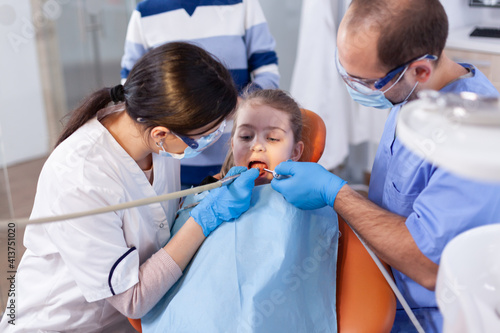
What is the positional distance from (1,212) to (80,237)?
1942 millimetres

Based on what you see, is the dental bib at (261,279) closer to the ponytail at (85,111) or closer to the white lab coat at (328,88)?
the ponytail at (85,111)

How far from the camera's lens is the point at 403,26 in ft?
3.63

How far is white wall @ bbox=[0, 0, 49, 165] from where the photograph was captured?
3.40 meters

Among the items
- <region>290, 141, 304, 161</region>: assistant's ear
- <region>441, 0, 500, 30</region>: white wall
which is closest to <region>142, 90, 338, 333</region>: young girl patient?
<region>290, 141, 304, 161</region>: assistant's ear

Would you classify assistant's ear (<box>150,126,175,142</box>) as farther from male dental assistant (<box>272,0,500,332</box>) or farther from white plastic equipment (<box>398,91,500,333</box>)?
white plastic equipment (<box>398,91,500,333</box>)

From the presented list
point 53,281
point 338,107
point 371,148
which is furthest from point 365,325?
point 371,148

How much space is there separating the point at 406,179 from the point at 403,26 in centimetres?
40

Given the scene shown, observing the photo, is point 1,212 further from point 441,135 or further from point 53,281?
point 441,135

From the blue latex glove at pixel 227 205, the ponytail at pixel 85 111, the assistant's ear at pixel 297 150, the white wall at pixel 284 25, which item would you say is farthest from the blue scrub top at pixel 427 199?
the white wall at pixel 284 25

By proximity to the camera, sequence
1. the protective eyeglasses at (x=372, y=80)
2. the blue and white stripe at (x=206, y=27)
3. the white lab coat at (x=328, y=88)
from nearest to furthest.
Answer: the protective eyeglasses at (x=372, y=80) → the blue and white stripe at (x=206, y=27) → the white lab coat at (x=328, y=88)

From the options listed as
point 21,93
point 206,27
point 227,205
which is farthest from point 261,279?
point 21,93

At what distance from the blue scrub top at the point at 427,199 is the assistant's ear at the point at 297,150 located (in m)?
0.28

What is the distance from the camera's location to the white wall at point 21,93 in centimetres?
340

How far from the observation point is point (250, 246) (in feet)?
4.35
